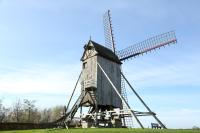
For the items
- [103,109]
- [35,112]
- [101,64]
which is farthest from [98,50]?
[35,112]

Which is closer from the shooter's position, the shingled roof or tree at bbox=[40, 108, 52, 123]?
the shingled roof

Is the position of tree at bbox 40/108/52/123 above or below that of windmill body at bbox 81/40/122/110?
below

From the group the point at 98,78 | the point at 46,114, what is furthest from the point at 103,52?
the point at 46,114

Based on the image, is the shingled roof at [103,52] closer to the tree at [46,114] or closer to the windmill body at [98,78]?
the windmill body at [98,78]

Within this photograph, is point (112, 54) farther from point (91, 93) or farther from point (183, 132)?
point (183, 132)

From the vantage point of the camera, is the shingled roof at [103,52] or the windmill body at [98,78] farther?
the shingled roof at [103,52]

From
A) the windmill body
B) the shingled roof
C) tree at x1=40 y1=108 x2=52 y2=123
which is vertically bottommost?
tree at x1=40 y1=108 x2=52 y2=123

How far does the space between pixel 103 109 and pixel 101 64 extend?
17.8 ft

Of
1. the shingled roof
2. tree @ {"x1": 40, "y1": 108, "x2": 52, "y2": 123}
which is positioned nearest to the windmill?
the shingled roof

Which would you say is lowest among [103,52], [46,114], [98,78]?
[46,114]

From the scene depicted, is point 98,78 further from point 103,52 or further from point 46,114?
point 46,114

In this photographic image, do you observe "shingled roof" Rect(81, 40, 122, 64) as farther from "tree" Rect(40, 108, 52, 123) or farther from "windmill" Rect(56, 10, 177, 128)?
"tree" Rect(40, 108, 52, 123)

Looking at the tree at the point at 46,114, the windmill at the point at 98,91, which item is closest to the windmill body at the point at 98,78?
the windmill at the point at 98,91

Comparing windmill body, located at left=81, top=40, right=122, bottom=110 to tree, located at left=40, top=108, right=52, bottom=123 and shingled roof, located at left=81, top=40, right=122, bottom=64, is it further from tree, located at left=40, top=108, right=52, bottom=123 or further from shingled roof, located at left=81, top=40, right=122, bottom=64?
tree, located at left=40, top=108, right=52, bottom=123
